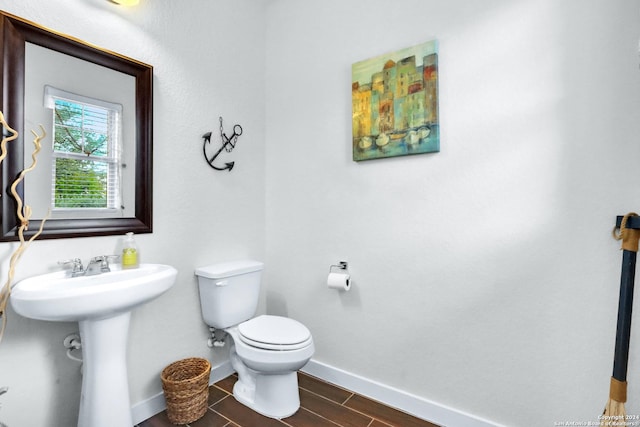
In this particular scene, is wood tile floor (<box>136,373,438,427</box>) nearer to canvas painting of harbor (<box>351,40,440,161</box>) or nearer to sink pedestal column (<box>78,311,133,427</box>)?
sink pedestal column (<box>78,311,133,427</box>)

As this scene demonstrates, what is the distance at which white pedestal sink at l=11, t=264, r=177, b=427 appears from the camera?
3.57 ft

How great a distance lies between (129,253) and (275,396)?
40.7 inches

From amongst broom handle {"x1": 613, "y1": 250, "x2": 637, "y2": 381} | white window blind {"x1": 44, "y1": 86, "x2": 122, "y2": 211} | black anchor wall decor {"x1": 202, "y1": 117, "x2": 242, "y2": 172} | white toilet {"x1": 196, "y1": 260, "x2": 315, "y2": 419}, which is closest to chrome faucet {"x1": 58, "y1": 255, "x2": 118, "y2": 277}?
white window blind {"x1": 44, "y1": 86, "x2": 122, "y2": 211}

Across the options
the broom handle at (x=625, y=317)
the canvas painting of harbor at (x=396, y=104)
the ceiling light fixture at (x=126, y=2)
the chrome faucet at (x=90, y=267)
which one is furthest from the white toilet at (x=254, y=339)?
the ceiling light fixture at (x=126, y=2)

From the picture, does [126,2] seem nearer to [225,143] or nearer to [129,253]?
[225,143]

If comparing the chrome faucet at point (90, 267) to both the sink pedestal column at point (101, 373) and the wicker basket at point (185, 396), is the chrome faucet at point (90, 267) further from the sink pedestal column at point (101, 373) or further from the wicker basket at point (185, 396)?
the wicker basket at point (185, 396)

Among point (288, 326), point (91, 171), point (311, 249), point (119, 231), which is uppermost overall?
point (91, 171)

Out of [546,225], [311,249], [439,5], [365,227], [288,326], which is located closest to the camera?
[546,225]

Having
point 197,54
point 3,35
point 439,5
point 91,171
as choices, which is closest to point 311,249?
point 91,171

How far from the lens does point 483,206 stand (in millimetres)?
1449

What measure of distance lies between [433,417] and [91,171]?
2.08 metres

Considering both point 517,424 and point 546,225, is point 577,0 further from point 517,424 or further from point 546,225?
point 517,424

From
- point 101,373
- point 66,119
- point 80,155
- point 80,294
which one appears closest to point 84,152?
point 80,155

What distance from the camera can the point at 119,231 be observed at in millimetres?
1492
